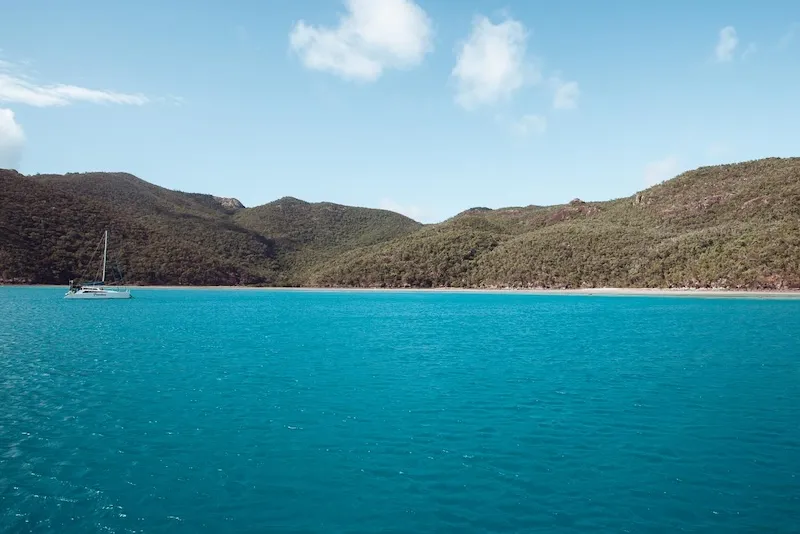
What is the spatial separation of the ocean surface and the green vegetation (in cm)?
9162

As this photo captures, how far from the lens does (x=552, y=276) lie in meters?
146

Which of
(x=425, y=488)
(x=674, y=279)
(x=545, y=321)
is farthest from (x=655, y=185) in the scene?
(x=425, y=488)

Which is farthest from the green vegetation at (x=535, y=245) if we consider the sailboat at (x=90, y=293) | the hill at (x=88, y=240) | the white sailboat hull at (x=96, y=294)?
the white sailboat hull at (x=96, y=294)

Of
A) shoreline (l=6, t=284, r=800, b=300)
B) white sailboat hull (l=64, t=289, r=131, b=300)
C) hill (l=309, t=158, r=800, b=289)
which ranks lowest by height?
white sailboat hull (l=64, t=289, r=131, b=300)

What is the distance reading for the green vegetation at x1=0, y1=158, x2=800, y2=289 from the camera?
11219 centimetres

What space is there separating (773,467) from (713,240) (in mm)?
121580

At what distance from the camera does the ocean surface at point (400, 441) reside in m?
11.0

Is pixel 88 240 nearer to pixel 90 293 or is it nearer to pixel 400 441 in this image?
pixel 90 293

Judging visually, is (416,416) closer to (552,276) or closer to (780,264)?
(780,264)

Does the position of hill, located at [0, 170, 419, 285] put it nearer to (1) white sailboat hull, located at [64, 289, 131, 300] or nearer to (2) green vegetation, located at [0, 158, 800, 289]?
(2) green vegetation, located at [0, 158, 800, 289]

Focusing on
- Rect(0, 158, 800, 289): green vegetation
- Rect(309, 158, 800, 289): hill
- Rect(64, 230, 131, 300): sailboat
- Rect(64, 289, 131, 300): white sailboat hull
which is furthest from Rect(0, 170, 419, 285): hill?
Rect(309, 158, 800, 289): hill

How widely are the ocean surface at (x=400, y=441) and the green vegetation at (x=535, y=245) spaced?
3607 inches

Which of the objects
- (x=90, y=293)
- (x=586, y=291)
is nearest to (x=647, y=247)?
(x=586, y=291)

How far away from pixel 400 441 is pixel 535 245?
498 ft
